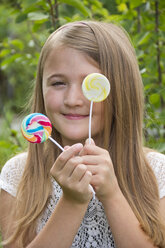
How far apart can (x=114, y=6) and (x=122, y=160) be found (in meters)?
1.11

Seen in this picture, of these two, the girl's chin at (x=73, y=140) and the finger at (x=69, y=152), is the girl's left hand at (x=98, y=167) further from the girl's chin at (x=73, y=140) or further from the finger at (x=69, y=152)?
the girl's chin at (x=73, y=140)

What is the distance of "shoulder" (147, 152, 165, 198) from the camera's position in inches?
57.2

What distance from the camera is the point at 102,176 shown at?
116 centimetres

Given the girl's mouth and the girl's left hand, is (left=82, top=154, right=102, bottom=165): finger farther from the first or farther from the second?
the girl's mouth

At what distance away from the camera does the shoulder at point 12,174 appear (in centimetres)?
156

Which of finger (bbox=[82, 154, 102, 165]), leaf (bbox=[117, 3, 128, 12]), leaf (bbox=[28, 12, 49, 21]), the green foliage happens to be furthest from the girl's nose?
leaf (bbox=[117, 3, 128, 12])

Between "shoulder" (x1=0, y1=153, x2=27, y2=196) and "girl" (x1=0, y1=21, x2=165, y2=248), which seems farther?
"shoulder" (x1=0, y1=153, x2=27, y2=196)

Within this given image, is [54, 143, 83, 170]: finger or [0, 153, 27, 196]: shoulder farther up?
[54, 143, 83, 170]: finger

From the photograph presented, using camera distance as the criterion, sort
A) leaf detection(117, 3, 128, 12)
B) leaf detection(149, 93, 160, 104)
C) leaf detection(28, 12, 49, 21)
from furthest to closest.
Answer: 1. leaf detection(117, 3, 128, 12)
2. leaf detection(149, 93, 160, 104)
3. leaf detection(28, 12, 49, 21)

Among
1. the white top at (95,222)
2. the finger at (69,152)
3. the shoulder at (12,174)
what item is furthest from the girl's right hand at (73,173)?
the shoulder at (12,174)

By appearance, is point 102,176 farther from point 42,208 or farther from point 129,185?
point 42,208

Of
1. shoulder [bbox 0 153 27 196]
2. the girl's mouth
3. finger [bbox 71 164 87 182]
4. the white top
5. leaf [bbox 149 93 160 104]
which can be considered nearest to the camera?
finger [bbox 71 164 87 182]

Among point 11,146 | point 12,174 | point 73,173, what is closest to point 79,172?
point 73,173

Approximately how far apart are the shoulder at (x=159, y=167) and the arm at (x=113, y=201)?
0.77 feet
